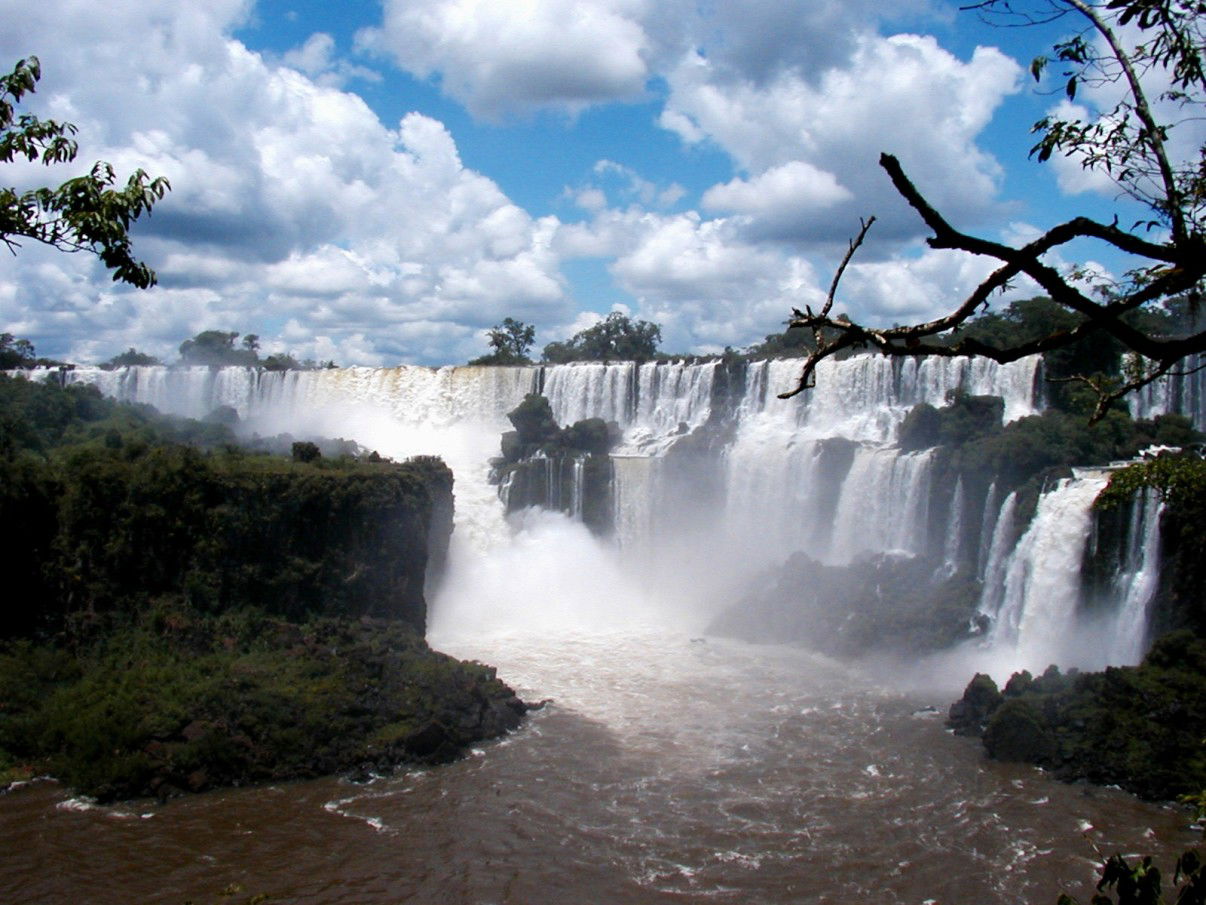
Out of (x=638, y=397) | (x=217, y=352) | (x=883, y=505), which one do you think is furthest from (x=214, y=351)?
(x=883, y=505)

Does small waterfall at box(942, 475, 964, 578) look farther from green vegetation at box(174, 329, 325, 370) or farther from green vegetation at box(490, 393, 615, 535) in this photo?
green vegetation at box(174, 329, 325, 370)

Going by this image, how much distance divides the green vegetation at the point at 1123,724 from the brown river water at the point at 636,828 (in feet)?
1.29

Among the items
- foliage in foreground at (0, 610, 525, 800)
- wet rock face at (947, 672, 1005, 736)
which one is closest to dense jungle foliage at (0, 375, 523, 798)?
foliage in foreground at (0, 610, 525, 800)

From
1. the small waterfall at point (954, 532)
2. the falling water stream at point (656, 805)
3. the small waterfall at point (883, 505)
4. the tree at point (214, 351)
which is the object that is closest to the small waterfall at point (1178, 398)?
the small waterfall at point (954, 532)

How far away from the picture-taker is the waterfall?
68.0 ft

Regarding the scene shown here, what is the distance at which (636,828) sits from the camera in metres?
13.7

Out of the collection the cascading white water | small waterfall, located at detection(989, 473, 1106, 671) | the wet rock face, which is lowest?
the wet rock face

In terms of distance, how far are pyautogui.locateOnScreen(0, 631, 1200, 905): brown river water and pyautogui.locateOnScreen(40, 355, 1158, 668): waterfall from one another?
4743 millimetres

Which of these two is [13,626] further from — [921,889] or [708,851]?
[921,889]

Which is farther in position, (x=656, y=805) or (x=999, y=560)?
(x=999, y=560)

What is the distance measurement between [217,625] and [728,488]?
633 inches

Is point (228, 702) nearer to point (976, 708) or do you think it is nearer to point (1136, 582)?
point (976, 708)

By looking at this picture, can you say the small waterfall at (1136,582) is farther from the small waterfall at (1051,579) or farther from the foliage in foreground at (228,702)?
the foliage in foreground at (228,702)

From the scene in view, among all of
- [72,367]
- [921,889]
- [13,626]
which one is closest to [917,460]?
[921,889]
